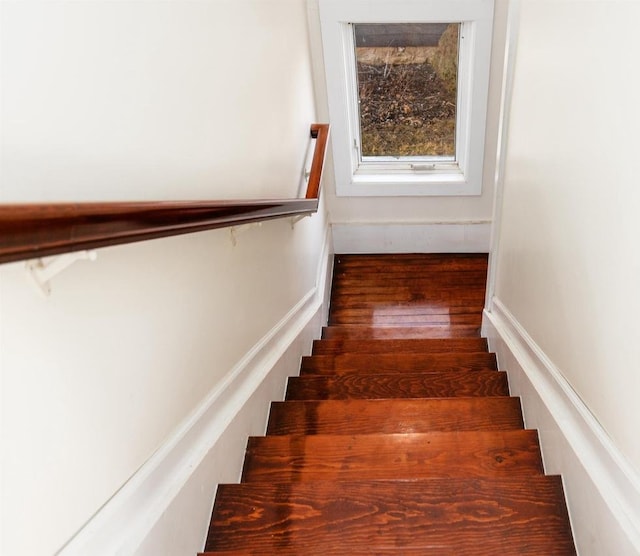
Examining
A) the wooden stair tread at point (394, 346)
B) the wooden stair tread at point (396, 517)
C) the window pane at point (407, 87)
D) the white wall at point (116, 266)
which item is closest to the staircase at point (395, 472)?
the wooden stair tread at point (396, 517)

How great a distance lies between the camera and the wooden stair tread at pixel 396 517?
1.15 meters

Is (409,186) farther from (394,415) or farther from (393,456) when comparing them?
(393,456)

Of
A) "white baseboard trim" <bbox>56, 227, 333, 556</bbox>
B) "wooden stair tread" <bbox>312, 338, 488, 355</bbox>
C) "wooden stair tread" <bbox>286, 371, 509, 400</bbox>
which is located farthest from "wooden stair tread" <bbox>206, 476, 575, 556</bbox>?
"wooden stair tread" <bbox>312, 338, 488, 355</bbox>

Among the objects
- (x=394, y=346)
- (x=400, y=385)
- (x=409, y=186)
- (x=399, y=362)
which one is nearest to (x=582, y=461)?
(x=400, y=385)

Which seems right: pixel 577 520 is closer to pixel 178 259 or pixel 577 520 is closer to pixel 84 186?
pixel 178 259

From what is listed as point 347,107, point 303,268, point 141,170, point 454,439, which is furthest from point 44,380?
point 347,107

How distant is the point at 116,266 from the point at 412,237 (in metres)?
3.16

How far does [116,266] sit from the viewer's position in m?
0.85

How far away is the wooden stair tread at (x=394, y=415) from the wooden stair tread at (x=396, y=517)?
1.30 feet

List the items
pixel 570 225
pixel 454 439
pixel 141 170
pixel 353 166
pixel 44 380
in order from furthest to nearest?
pixel 353 166 → pixel 454 439 → pixel 570 225 → pixel 141 170 → pixel 44 380

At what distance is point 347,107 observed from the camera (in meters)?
3.23

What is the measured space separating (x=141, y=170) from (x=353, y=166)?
275 cm

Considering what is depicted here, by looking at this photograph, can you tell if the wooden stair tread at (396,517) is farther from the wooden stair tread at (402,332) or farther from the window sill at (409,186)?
the window sill at (409,186)

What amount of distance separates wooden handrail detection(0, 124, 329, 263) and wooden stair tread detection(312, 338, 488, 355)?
5.49 feet
